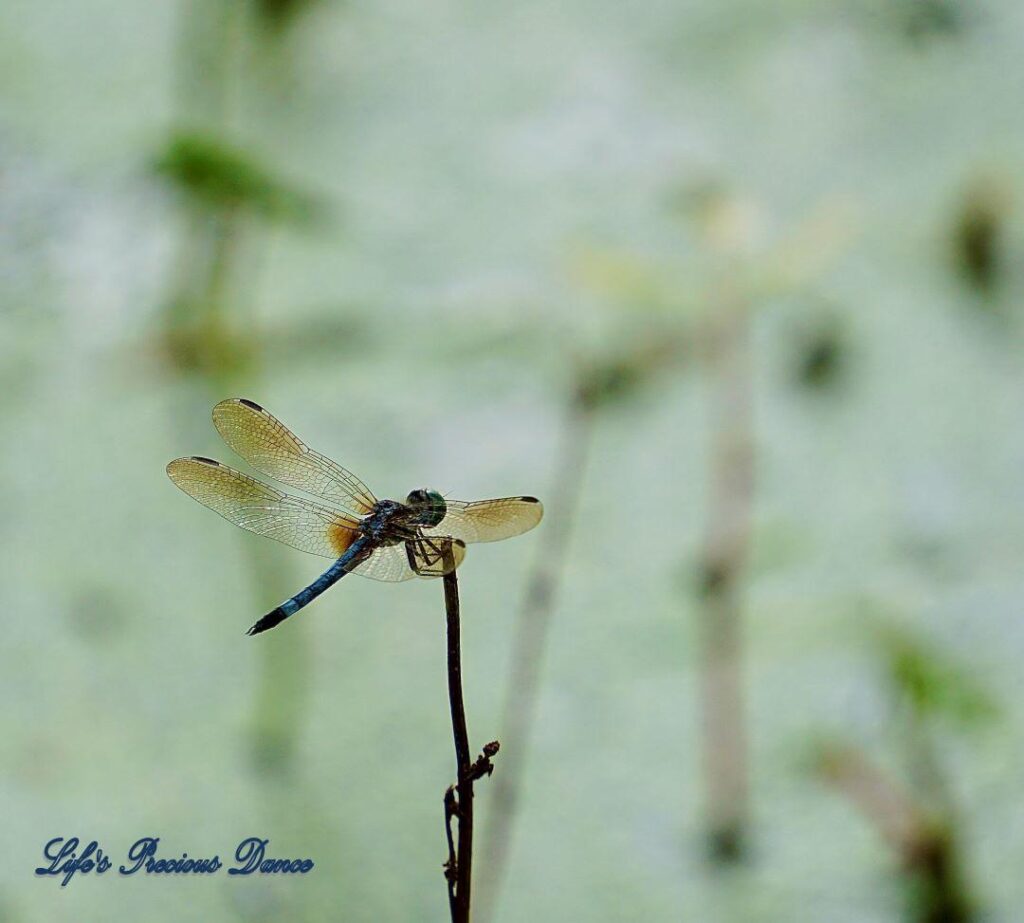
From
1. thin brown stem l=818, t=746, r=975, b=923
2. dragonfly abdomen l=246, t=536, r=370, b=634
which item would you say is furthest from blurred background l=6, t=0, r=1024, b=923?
dragonfly abdomen l=246, t=536, r=370, b=634

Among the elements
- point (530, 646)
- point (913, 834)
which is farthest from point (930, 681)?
point (530, 646)

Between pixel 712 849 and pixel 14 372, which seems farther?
pixel 14 372

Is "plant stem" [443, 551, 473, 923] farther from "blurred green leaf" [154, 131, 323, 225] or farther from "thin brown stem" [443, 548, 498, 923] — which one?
"blurred green leaf" [154, 131, 323, 225]

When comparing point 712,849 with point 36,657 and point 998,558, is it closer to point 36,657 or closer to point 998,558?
point 998,558

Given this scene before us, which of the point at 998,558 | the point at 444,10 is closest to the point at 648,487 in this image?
the point at 998,558

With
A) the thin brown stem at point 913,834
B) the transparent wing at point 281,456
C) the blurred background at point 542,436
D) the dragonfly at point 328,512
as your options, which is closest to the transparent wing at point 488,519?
the dragonfly at point 328,512

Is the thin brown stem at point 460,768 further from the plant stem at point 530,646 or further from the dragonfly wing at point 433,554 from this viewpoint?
the plant stem at point 530,646
